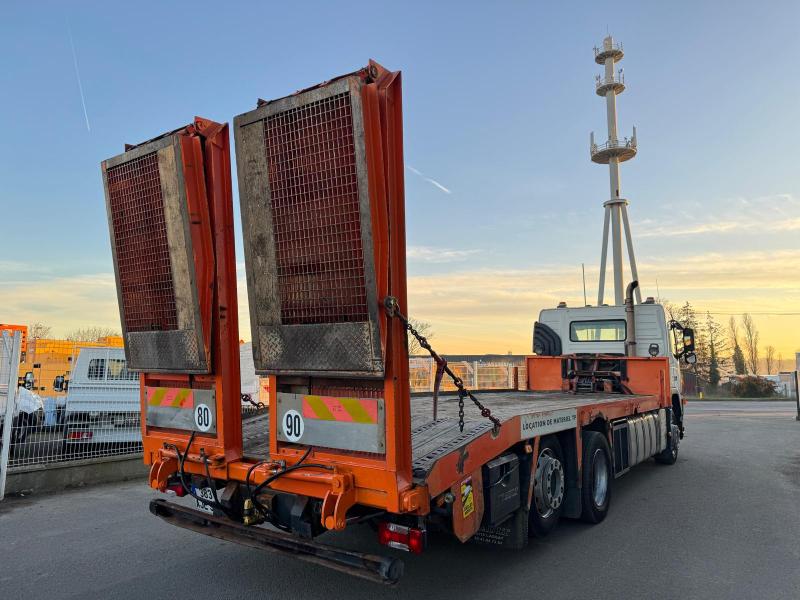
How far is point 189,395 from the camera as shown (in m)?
4.69

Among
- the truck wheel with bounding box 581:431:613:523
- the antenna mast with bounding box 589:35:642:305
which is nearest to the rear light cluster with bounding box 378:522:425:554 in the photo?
the truck wheel with bounding box 581:431:613:523

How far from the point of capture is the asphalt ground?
180 inches

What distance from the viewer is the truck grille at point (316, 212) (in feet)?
12.1

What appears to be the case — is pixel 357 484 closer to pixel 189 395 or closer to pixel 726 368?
pixel 189 395

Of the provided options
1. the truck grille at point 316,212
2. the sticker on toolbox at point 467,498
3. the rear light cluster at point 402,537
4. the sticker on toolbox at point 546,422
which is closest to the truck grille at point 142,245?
the truck grille at point 316,212

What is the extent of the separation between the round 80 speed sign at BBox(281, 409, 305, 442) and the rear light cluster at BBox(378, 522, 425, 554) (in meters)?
0.83

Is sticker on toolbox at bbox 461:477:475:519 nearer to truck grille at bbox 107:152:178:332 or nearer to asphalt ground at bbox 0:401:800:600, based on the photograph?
asphalt ground at bbox 0:401:800:600

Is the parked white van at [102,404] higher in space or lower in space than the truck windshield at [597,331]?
lower

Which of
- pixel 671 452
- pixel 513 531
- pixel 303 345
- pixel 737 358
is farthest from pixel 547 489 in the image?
pixel 737 358

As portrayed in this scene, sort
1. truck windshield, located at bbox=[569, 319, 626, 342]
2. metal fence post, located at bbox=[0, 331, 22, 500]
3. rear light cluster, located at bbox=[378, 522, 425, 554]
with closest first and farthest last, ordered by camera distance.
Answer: rear light cluster, located at bbox=[378, 522, 425, 554], metal fence post, located at bbox=[0, 331, 22, 500], truck windshield, located at bbox=[569, 319, 626, 342]

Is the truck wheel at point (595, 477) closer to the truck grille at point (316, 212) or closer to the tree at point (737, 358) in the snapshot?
the truck grille at point (316, 212)

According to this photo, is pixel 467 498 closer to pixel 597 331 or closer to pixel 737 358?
pixel 597 331

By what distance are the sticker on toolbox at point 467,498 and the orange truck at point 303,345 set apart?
38 mm

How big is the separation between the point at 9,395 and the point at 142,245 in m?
4.74
